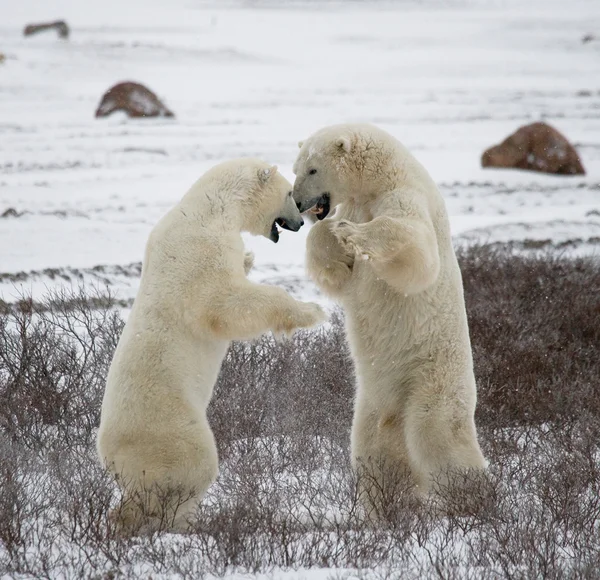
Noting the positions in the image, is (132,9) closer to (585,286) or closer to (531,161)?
(531,161)

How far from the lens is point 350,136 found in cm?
345

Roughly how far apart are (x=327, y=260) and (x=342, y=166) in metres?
0.37

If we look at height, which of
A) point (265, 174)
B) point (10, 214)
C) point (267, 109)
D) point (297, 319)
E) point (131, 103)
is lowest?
point (297, 319)

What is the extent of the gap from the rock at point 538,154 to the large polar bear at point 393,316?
10.9 m

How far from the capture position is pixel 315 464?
414cm

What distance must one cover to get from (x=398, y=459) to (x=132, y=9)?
42420 mm

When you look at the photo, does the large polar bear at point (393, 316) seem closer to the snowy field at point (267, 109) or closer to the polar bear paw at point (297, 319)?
the polar bear paw at point (297, 319)

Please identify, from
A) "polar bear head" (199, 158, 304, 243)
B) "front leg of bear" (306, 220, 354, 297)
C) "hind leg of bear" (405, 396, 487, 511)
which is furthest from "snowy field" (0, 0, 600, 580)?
"polar bear head" (199, 158, 304, 243)

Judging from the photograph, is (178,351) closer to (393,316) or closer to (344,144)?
(393,316)

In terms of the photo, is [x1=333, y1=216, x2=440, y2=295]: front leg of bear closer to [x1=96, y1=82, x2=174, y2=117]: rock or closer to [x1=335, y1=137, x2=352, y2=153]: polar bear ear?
[x1=335, y1=137, x2=352, y2=153]: polar bear ear

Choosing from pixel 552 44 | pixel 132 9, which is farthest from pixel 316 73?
pixel 132 9

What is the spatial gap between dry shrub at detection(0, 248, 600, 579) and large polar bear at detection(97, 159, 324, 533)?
13cm

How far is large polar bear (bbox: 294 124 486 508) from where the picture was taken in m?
3.34

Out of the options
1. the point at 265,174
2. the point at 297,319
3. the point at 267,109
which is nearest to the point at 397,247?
the point at 297,319
